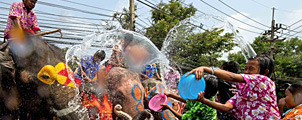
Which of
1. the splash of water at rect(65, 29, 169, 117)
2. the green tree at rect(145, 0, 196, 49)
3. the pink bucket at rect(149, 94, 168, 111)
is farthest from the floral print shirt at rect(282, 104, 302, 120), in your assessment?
the green tree at rect(145, 0, 196, 49)

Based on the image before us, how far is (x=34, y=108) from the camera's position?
3.90 m

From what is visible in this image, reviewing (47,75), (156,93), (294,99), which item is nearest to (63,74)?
(47,75)

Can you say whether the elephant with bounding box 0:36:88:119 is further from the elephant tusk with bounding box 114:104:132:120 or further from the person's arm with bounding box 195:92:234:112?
the person's arm with bounding box 195:92:234:112

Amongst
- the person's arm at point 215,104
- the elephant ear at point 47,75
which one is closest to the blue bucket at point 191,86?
the person's arm at point 215,104

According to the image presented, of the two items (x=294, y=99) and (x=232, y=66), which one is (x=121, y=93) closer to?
(x=232, y=66)

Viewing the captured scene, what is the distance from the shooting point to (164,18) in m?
16.8

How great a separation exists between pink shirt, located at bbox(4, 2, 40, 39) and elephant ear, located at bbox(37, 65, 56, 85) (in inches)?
23.8

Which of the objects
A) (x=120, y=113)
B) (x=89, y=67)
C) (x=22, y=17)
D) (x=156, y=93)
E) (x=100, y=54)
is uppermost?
(x=22, y=17)

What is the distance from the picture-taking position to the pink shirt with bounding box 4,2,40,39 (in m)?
3.80

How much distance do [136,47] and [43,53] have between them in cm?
140

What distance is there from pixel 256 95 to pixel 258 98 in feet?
0.12

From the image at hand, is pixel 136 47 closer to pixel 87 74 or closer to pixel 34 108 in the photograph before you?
pixel 87 74

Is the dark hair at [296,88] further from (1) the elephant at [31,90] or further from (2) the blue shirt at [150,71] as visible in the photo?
(2) the blue shirt at [150,71]

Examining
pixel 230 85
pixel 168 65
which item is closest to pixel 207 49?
pixel 168 65
